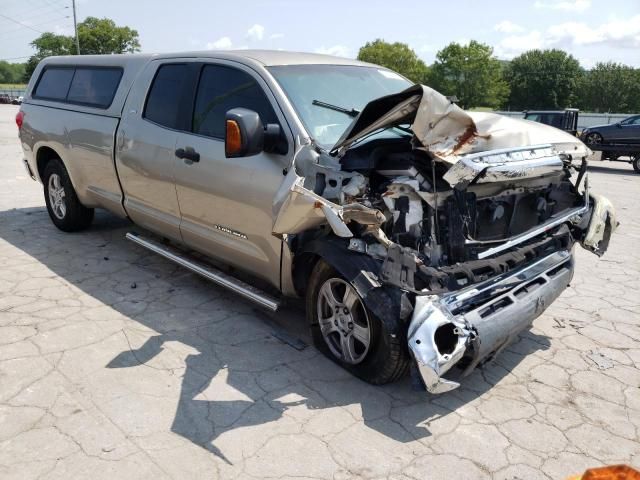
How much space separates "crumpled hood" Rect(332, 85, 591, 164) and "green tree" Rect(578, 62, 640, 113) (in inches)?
3707

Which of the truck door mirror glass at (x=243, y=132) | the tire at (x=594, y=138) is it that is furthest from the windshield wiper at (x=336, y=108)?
the tire at (x=594, y=138)

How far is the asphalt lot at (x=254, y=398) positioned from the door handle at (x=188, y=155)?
116cm

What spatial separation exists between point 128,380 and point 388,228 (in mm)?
1802

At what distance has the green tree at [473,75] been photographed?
87.7 meters

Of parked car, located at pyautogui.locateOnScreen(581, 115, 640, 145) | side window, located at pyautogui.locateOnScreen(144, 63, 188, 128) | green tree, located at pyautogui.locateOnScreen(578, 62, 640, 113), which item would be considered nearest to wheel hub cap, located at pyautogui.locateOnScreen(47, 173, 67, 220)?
side window, located at pyautogui.locateOnScreen(144, 63, 188, 128)

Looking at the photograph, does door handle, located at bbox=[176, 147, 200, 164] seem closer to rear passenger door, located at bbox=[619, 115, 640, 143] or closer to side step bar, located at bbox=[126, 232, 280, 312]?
side step bar, located at bbox=[126, 232, 280, 312]

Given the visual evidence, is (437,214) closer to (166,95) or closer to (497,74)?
(166,95)

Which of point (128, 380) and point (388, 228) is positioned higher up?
point (388, 228)

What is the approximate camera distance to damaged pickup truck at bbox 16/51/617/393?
9.31ft

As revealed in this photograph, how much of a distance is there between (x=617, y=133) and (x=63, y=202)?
52.5 feet

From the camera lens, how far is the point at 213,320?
4.00 meters

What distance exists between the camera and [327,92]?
383 centimetres

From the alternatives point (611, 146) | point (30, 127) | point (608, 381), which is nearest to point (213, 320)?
point (608, 381)

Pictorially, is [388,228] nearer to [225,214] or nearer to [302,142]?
[302,142]
